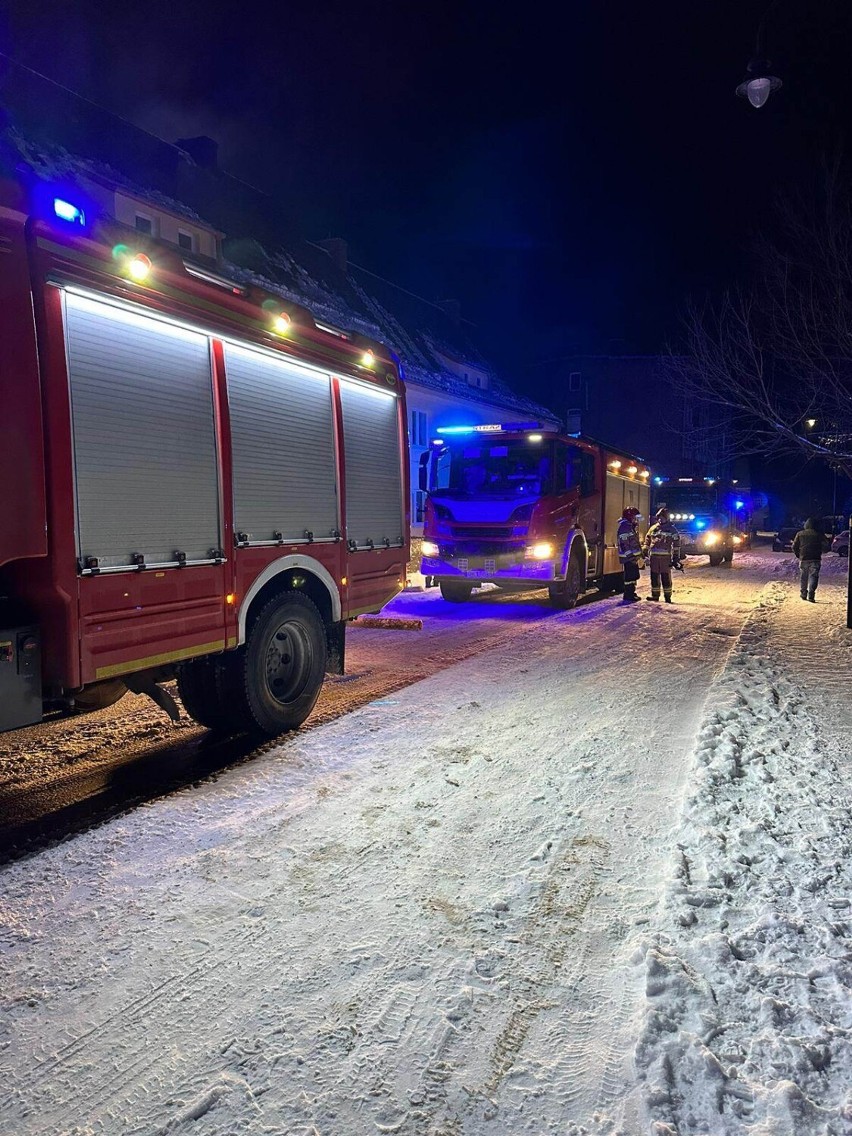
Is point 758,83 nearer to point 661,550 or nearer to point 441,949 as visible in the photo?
point 661,550

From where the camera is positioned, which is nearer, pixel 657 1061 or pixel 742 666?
pixel 657 1061

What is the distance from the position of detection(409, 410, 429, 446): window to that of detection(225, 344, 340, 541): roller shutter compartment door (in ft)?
55.2

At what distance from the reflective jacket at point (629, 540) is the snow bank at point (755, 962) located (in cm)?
963

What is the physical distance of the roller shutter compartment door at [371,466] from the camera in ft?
20.4

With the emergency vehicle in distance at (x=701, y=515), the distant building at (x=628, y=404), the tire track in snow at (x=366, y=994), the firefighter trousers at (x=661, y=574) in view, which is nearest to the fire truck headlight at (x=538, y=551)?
the firefighter trousers at (x=661, y=574)

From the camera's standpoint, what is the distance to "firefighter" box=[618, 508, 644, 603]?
14172 millimetres

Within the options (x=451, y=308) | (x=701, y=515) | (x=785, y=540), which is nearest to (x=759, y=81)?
(x=701, y=515)

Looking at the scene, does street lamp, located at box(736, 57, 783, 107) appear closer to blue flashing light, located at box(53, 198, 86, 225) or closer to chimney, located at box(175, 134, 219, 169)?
blue flashing light, located at box(53, 198, 86, 225)

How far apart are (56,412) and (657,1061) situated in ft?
12.0

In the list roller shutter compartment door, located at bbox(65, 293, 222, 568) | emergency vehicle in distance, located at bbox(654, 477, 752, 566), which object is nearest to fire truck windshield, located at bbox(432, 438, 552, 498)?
roller shutter compartment door, located at bbox(65, 293, 222, 568)

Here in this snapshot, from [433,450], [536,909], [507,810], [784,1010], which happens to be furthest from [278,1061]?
[433,450]

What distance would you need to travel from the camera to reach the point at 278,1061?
223 centimetres

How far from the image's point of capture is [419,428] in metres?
23.1

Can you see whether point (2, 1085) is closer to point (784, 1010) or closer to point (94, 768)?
point (784, 1010)
